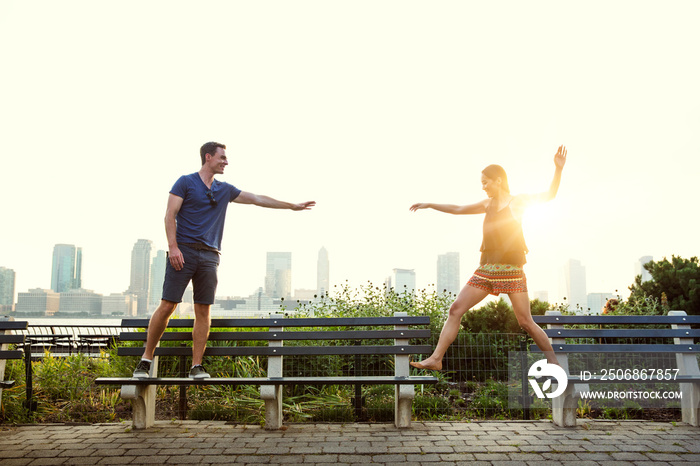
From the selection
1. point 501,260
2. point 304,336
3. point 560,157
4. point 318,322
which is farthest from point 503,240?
point 304,336

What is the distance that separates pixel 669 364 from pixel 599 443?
296 cm

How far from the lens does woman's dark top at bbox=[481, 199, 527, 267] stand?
14.7 ft

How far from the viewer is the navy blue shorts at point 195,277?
14.6 feet

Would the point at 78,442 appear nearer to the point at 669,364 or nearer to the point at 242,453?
the point at 242,453

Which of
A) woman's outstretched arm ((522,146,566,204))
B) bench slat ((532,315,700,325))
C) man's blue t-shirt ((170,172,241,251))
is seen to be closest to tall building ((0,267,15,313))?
man's blue t-shirt ((170,172,241,251))

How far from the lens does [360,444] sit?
3959 mm

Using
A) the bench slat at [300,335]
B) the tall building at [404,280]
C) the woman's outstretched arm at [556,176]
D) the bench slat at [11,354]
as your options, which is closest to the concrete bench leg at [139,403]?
the bench slat at [300,335]

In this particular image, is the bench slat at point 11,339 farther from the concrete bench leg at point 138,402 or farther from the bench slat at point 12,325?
the concrete bench leg at point 138,402

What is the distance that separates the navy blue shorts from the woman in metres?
1.87

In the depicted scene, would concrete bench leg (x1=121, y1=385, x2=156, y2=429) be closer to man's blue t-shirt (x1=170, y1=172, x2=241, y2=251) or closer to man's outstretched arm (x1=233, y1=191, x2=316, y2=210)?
man's blue t-shirt (x1=170, y1=172, x2=241, y2=251)

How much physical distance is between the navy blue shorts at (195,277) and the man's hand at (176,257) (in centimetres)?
7

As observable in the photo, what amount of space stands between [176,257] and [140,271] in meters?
43.9

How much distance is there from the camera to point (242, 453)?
373cm

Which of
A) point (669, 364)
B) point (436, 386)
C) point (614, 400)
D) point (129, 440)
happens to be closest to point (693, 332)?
point (614, 400)
